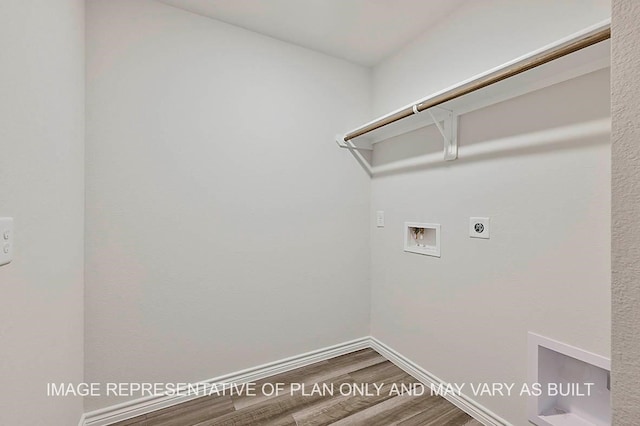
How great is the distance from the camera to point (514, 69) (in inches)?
40.3

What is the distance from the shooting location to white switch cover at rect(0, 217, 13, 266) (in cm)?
63

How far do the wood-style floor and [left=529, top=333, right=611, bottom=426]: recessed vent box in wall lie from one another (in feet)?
1.20

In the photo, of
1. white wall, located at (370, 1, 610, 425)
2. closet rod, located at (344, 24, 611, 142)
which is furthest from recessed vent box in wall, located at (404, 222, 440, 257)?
closet rod, located at (344, 24, 611, 142)

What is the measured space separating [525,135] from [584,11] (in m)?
0.47

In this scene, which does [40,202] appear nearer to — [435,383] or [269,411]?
[269,411]

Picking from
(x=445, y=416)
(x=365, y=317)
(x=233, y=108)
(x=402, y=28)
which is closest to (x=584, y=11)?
(x=402, y=28)

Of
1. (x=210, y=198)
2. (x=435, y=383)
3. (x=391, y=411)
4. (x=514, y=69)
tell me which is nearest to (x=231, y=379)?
(x=391, y=411)

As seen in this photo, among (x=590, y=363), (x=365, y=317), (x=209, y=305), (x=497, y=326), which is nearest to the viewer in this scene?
(x=590, y=363)

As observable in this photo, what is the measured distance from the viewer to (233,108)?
64.9 inches

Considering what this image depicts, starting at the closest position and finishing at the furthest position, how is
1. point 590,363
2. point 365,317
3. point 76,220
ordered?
point 590,363
point 76,220
point 365,317

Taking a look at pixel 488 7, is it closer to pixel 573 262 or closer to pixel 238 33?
pixel 573 262

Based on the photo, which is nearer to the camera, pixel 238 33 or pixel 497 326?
pixel 497 326

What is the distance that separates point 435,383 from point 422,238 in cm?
88

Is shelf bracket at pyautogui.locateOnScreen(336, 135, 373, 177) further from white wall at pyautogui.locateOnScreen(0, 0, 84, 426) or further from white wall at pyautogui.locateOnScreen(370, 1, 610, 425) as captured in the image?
white wall at pyautogui.locateOnScreen(0, 0, 84, 426)
